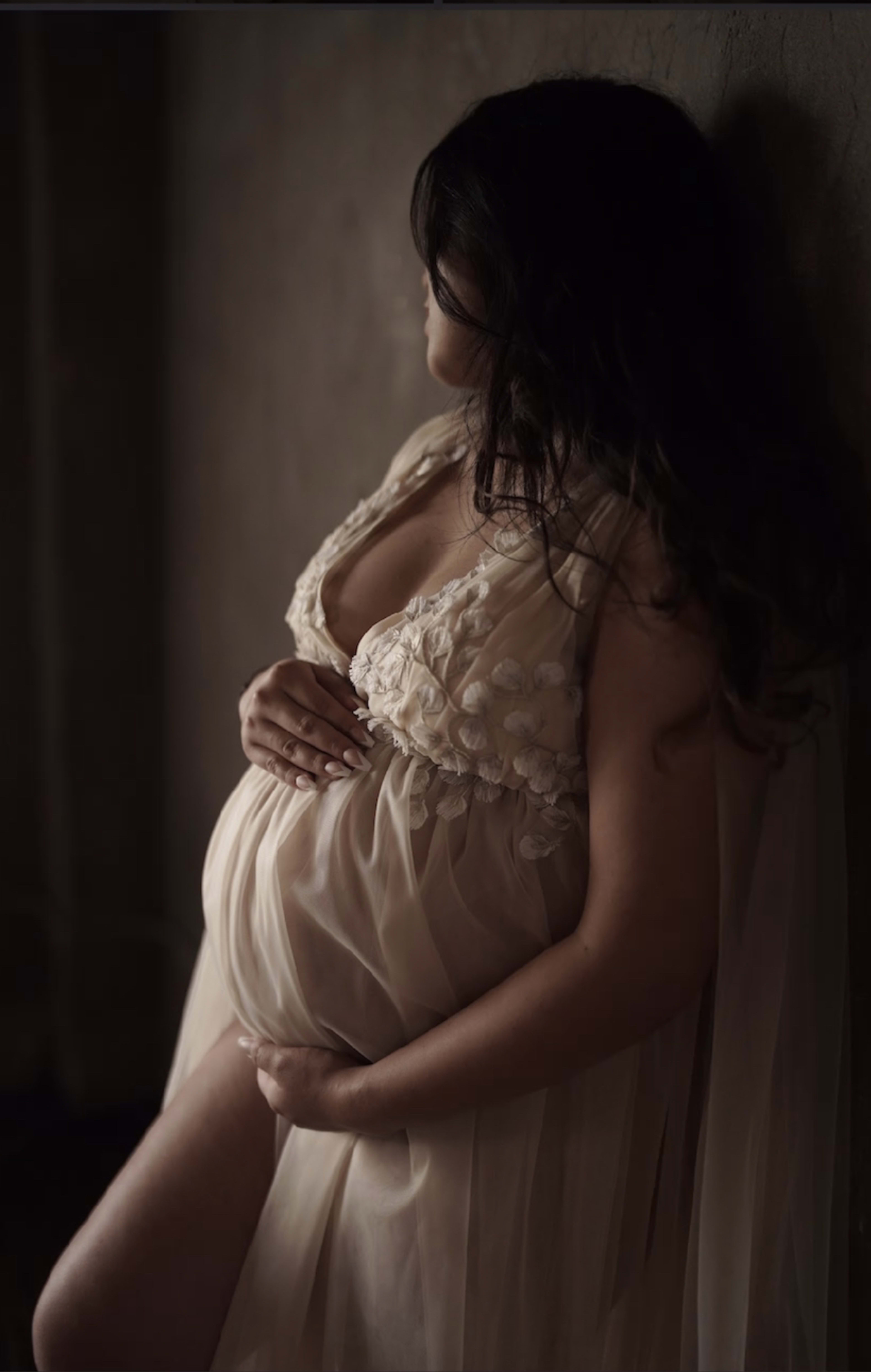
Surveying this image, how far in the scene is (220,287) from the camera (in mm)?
2252

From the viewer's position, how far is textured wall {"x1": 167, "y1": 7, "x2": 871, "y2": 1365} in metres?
0.96

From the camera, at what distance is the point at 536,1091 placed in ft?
3.36

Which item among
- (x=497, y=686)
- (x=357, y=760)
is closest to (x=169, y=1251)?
(x=357, y=760)

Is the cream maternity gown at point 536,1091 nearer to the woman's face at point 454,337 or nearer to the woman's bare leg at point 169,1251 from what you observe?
the woman's bare leg at point 169,1251

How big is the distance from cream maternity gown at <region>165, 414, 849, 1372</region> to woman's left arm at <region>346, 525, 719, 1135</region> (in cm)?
3

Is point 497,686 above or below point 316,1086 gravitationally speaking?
above

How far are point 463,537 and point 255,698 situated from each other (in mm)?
266

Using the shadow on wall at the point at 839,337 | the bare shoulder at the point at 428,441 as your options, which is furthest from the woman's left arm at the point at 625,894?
the bare shoulder at the point at 428,441

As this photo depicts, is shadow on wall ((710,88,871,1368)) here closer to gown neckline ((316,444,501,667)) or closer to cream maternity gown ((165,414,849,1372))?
cream maternity gown ((165,414,849,1372))

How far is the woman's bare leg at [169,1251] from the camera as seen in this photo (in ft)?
3.66

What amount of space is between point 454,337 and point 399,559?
0.76ft

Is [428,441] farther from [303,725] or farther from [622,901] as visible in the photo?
[622,901]

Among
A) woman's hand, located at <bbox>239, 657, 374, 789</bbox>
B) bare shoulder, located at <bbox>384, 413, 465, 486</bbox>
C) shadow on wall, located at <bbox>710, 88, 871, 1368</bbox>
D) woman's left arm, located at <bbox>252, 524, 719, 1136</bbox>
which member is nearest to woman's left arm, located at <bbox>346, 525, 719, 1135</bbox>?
woman's left arm, located at <bbox>252, 524, 719, 1136</bbox>

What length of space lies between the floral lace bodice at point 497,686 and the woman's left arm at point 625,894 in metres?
0.03
